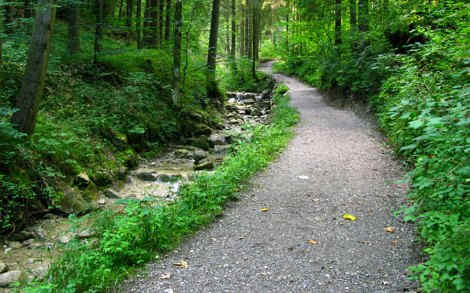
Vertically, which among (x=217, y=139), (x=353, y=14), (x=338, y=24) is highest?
(x=353, y=14)

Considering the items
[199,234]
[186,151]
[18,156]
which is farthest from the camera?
[186,151]

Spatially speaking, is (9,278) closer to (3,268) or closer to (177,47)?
(3,268)

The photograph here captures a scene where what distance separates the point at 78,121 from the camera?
910 centimetres

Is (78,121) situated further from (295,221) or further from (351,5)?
(351,5)

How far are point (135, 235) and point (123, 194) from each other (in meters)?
4.07

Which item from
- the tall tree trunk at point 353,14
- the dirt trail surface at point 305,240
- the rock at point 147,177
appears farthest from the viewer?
the tall tree trunk at point 353,14

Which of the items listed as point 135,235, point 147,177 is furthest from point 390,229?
A: point 147,177

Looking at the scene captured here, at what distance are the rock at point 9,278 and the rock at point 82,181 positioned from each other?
3.00 metres

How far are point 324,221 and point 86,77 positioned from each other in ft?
32.1

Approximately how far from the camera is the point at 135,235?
13.5ft

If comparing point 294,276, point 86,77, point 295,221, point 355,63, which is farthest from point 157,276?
point 355,63

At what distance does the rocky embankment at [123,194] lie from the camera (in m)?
4.85

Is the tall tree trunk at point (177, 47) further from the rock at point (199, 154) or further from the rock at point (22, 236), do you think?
the rock at point (22, 236)

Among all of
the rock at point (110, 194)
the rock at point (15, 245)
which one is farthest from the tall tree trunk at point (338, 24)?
the rock at point (15, 245)
